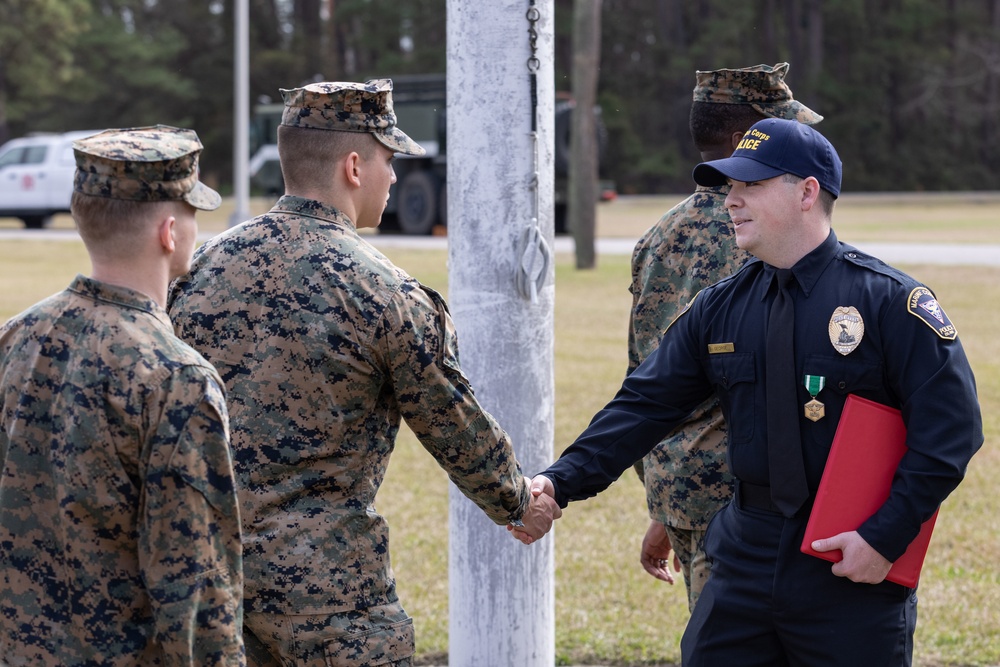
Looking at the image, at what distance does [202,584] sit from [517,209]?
2.15 metres

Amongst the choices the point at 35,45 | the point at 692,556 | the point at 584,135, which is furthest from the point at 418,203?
the point at 692,556

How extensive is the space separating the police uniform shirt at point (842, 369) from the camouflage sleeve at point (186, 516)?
138 centimetres

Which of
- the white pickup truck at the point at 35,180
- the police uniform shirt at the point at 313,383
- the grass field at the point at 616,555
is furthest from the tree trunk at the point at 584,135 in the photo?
the police uniform shirt at the point at 313,383

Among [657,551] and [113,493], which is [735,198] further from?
[113,493]

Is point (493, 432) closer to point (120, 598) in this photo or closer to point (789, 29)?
point (120, 598)

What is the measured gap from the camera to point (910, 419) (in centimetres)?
296

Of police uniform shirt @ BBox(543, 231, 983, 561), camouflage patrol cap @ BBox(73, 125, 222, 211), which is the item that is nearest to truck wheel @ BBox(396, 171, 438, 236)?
police uniform shirt @ BBox(543, 231, 983, 561)

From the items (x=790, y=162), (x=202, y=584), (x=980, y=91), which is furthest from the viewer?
(x=980, y=91)

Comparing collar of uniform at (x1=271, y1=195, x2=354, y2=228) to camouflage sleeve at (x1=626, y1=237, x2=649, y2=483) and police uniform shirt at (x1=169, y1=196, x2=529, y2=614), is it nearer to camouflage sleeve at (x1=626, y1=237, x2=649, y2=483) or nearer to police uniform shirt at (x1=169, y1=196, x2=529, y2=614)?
police uniform shirt at (x1=169, y1=196, x2=529, y2=614)

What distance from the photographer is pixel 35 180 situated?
3138cm

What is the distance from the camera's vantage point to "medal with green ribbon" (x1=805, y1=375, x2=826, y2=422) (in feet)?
9.99

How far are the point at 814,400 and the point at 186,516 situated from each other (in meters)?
1.51

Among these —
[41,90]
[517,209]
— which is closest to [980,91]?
[41,90]

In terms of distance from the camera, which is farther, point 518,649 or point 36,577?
point 518,649
